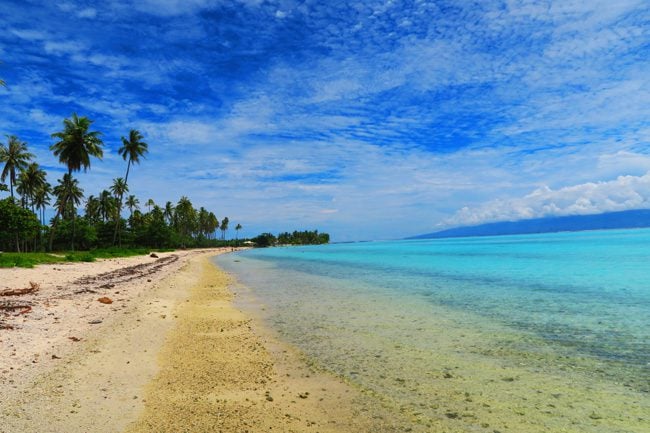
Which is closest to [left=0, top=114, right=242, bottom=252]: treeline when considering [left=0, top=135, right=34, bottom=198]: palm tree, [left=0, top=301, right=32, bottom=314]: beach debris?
[left=0, top=135, right=34, bottom=198]: palm tree

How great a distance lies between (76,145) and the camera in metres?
48.0

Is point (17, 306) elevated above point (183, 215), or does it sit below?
below

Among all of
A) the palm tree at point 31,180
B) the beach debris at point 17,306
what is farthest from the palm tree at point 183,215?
the beach debris at point 17,306

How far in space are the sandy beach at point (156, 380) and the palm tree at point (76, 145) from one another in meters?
44.0

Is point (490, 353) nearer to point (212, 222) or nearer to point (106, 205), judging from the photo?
point (106, 205)

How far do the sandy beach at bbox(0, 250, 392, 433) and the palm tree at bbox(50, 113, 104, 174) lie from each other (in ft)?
144

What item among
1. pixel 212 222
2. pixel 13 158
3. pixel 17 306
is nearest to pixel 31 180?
pixel 13 158

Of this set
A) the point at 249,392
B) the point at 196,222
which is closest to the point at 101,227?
the point at 196,222

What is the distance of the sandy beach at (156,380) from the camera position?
509 centimetres

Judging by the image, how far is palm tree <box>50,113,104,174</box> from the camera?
155 feet

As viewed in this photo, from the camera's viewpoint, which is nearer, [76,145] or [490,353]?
[490,353]

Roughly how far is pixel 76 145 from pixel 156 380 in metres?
51.6

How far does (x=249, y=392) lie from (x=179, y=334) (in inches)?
186

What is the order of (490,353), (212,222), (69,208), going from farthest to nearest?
(212,222) < (69,208) < (490,353)
